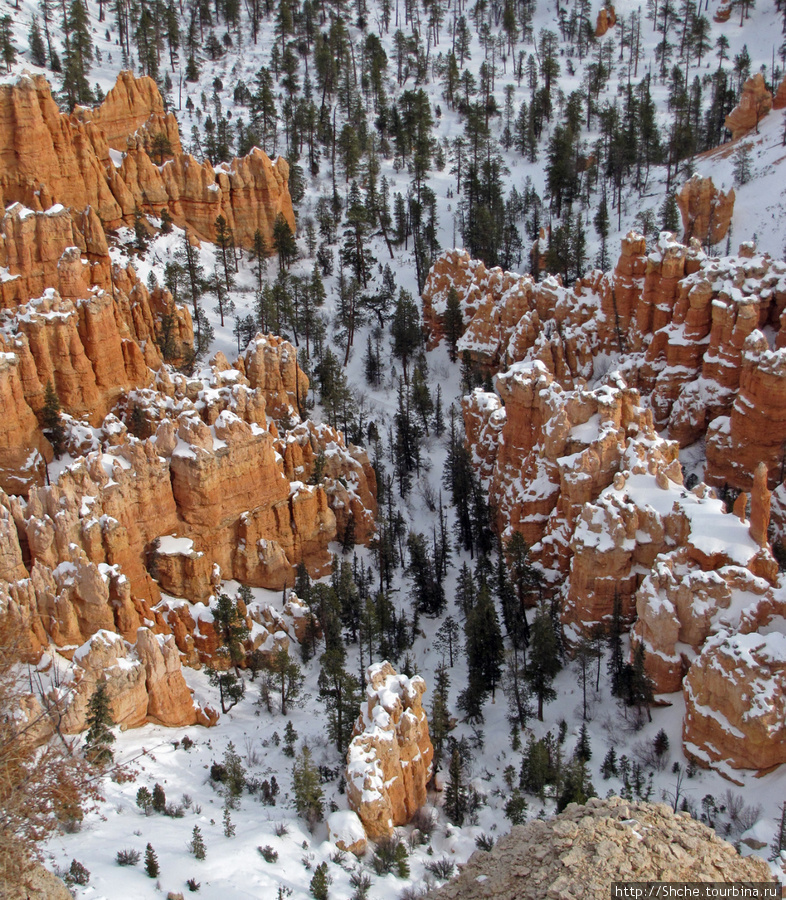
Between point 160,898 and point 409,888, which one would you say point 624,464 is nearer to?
point 409,888

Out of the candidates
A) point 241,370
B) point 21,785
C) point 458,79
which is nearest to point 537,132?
point 458,79

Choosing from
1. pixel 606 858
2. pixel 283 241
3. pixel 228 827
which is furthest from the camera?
pixel 283 241

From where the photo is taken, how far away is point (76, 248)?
5050 centimetres

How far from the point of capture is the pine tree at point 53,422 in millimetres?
45438

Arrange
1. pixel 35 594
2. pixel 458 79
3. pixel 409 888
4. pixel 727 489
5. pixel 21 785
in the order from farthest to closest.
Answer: pixel 458 79 < pixel 727 489 < pixel 35 594 < pixel 409 888 < pixel 21 785

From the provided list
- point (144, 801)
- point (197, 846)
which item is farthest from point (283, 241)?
point (197, 846)

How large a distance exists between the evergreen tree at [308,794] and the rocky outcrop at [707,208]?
56.4 metres

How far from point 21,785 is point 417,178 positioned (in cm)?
7957

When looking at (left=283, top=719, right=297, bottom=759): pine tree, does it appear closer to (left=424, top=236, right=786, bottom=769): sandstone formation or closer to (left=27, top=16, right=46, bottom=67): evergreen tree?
(left=424, top=236, right=786, bottom=769): sandstone formation

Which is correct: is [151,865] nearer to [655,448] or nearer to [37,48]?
[655,448]

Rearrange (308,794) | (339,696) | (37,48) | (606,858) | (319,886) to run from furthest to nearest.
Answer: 1. (37,48)
2. (339,696)
3. (308,794)
4. (319,886)
5. (606,858)

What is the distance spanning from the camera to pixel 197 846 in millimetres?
24625

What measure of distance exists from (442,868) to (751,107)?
78560mm

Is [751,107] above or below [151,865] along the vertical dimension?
above
